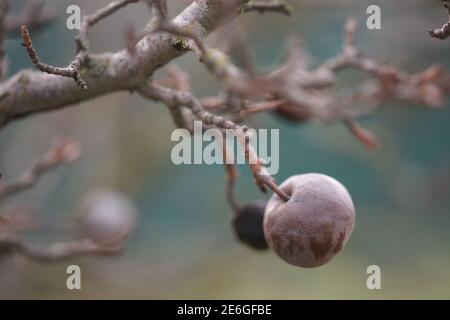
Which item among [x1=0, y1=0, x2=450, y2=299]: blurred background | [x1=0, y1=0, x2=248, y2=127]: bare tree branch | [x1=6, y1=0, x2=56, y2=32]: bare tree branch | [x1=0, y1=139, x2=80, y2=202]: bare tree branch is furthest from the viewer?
[x1=0, y1=0, x2=450, y2=299]: blurred background

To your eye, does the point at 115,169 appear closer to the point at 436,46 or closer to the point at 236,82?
the point at 436,46

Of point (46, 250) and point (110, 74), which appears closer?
point (110, 74)

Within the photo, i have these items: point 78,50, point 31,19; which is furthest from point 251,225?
point 31,19

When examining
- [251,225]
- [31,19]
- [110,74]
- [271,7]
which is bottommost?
[251,225]

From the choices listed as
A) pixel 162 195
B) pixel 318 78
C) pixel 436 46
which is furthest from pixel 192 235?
pixel 318 78

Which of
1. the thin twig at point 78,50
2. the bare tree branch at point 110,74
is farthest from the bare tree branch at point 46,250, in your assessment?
the thin twig at point 78,50

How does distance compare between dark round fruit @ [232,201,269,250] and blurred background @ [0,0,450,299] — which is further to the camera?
blurred background @ [0,0,450,299]

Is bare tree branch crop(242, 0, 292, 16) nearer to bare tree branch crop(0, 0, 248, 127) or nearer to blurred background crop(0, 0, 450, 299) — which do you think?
bare tree branch crop(0, 0, 248, 127)

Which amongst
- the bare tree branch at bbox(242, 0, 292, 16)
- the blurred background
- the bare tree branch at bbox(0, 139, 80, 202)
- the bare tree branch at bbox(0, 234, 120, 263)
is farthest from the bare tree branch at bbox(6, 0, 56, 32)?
the bare tree branch at bbox(242, 0, 292, 16)

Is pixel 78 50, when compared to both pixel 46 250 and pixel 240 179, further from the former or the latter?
pixel 240 179
